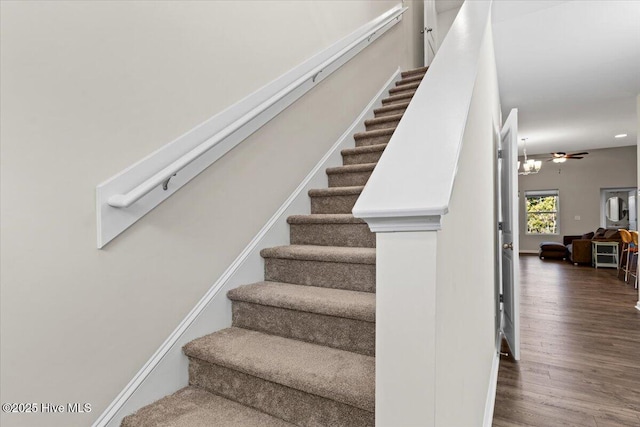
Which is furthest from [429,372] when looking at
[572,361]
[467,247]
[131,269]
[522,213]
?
[522,213]

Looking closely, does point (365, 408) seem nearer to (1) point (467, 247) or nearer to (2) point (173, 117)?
(1) point (467, 247)

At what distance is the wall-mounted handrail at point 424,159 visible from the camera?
2.00 feet

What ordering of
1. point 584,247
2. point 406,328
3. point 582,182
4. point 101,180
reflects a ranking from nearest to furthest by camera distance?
point 406,328
point 101,180
point 584,247
point 582,182

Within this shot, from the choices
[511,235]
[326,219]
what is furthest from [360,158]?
[511,235]

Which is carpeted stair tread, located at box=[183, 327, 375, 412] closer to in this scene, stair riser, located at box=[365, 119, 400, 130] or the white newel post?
the white newel post

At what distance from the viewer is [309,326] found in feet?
4.71

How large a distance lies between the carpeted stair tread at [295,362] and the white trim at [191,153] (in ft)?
1.86

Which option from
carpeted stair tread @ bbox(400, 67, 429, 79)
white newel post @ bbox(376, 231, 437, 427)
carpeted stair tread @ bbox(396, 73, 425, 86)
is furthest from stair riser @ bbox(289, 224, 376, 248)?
carpeted stair tread @ bbox(400, 67, 429, 79)

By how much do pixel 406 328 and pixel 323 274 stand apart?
1.07 metres

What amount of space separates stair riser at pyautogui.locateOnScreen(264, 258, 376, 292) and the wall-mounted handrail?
0.81 metres

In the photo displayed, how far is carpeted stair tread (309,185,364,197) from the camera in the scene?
2090 mm

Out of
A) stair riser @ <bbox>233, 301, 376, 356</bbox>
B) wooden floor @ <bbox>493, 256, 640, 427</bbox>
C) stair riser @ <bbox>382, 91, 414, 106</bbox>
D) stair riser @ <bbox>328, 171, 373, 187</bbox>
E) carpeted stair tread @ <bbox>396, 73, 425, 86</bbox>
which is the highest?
carpeted stair tread @ <bbox>396, 73, 425, 86</bbox>

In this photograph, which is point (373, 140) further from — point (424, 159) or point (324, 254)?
point (424, 159)

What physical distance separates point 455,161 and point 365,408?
2.38 feet
